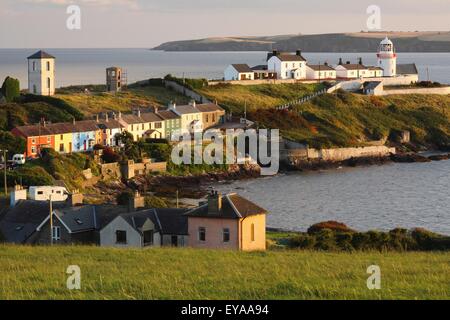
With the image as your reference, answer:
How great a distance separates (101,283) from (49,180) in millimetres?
34513

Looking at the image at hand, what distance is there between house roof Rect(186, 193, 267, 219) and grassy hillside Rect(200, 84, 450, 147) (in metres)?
46.1

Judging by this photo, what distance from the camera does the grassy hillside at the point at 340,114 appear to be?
260 ft

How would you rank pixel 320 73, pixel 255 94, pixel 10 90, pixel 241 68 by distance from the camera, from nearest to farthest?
pixel 10 90
pixel 255 94
pixel 241 68
pixel 320 73

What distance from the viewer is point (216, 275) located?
49.1 feet

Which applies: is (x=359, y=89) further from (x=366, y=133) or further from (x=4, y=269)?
(x=4, y=269)

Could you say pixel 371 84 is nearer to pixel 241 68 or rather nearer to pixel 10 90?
pixel 241 68

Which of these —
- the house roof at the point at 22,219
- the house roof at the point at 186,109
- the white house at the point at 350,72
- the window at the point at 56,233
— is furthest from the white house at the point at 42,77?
the window at the point at 56,233

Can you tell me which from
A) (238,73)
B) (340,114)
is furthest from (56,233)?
(238,73)

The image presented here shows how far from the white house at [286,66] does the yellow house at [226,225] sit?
7409cm

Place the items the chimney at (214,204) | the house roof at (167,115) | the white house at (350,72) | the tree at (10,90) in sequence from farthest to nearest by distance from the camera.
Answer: the white house at (350,72) → the tree at (10,90) → the house roof at (167,115) → the chimney at (214,204)

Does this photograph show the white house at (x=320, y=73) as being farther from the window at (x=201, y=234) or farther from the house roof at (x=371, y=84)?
the window at (x=201, y=234)

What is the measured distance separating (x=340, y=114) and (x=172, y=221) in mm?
61323

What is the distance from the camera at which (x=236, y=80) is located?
316 ft

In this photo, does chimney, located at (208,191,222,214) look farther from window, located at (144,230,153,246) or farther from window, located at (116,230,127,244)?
window, located at (116,230,127,244)
